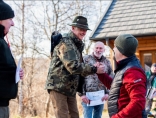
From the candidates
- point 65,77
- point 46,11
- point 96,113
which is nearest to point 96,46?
point 96,113

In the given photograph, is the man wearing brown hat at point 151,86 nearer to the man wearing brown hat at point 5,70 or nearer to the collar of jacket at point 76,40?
the collar of jacket at point 76,40

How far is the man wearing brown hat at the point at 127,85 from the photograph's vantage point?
9.14 feet

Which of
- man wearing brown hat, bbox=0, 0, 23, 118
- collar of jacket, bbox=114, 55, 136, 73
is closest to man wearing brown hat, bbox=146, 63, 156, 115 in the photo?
collar of jacket, bbox=114, 55, 136, 73

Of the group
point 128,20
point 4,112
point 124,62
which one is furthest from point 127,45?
point 128,20

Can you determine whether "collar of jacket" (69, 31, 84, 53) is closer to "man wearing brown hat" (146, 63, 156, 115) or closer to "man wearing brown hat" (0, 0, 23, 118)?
"man wearing brown hat" (0, 0, 23, 118)

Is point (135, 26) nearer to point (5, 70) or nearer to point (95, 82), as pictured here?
point (95, 82)

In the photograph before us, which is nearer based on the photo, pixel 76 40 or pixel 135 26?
pixel 76 40

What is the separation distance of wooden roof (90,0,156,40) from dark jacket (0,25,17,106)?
23.4 feet

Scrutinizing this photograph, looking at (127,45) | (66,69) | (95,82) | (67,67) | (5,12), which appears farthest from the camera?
(95,82)

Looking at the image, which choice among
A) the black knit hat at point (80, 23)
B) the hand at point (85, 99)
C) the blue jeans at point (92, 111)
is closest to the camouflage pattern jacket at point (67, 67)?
the black knit hat at point (80, 23)

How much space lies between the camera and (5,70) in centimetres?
317

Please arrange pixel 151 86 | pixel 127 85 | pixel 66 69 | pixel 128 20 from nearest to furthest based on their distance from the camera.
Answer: pixel 127 85 → pixel 66 69 → pixel 151 86 → pixel 128 20

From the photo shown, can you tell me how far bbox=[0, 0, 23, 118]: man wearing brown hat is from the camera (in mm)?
3133

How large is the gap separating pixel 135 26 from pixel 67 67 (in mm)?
7056
